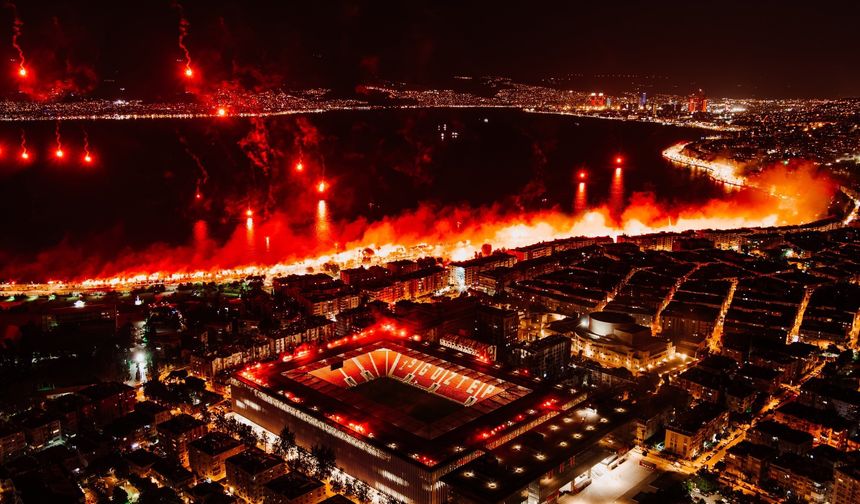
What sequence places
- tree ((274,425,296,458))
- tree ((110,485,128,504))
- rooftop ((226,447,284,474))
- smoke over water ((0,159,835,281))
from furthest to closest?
smoke over water ((0,159,835,281)) → tree ((274,425,296,458)) → rooftop ((226,447,284,474)) → tree ((110,485,128,504))

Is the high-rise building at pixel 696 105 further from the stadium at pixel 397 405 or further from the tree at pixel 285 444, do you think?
the tree at pixel 285 444

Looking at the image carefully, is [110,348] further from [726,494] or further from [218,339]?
[726,494]

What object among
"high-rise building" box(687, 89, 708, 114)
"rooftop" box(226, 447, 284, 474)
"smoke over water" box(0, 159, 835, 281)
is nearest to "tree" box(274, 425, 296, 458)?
"rooftop" box(226, 447, 284, 474)

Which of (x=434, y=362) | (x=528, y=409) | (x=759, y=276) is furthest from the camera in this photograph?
(x=759, y=276)

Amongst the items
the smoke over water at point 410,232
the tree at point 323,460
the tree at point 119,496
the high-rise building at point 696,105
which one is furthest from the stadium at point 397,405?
the high-rise building at point 696,105

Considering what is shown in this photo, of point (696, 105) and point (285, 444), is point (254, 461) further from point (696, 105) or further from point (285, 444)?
point (696, 105)

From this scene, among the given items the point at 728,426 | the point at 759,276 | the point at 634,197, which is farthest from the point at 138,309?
the point at 634,197

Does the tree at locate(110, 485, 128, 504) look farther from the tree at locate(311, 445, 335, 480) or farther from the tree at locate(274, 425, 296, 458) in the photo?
the tree at locate(311, 445, 335, 480)
